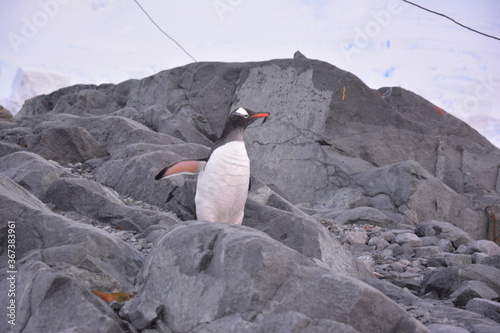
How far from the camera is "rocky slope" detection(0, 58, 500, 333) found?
2.25 metres

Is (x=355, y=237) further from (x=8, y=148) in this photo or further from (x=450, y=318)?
(x=8, y=148)

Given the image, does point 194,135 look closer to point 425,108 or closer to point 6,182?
point 425,108

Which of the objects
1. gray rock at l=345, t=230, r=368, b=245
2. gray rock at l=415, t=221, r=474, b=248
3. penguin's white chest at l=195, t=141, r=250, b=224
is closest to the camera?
penguin's white chest at l=195, t=141, r=250, b=224

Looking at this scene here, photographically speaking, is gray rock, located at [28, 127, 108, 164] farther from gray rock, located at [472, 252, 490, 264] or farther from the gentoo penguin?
gray rock, located at [472, 252, 490, 264]

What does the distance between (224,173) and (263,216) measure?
83cm

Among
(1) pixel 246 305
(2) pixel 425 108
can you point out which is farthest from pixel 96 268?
(2) pixel 425 108

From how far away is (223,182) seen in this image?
367 cm

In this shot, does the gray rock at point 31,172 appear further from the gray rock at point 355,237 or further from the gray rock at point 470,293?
the gray rock at point 470,293

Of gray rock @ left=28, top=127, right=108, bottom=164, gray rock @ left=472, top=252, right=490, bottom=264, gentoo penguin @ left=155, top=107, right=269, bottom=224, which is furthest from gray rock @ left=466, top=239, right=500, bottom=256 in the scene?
gray rock @ left=28, top=127, right=108, bottom=164

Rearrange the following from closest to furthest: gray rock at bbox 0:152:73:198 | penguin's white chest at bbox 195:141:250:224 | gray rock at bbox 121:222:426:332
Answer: gray rock at bbox 121:222:426:332 < penguin's white chest at bbox 195:141:250:224 < gray rock at bbox 0:152:73:198

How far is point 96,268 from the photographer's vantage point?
283 cm

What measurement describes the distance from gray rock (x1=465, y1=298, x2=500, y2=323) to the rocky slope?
0.01 m

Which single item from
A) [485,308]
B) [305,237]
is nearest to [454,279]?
[485,308]

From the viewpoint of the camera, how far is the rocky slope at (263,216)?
2254 millimetres
